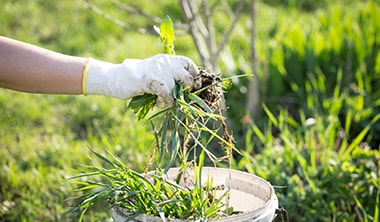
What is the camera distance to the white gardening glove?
6.21 feet

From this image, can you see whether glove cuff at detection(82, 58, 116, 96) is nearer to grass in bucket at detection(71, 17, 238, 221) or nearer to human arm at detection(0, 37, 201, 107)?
human arm at detection(0, 37, 201, 107)

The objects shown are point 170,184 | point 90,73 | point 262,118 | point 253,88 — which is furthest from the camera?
point 262,118

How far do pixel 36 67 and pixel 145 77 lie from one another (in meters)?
0.36

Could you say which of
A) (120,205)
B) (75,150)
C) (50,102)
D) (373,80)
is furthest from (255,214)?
(50,102)

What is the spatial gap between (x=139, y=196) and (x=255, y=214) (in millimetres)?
349

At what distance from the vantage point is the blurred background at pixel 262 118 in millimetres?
2666

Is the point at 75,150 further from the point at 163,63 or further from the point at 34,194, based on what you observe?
the point at 163,63

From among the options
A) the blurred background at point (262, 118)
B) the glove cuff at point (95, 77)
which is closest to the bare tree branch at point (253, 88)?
the blurred background at point (262, 118)

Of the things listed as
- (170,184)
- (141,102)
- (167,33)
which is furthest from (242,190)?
(167,33)

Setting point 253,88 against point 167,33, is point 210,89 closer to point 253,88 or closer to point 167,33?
point 167,33

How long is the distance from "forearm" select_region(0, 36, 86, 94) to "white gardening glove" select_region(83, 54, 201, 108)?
5cm

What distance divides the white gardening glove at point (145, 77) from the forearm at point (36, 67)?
5cm

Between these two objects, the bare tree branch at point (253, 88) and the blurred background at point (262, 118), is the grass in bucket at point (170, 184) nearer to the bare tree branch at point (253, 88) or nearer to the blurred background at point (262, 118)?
the blurred background at point (262, 118)

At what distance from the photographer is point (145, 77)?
1896 mm
